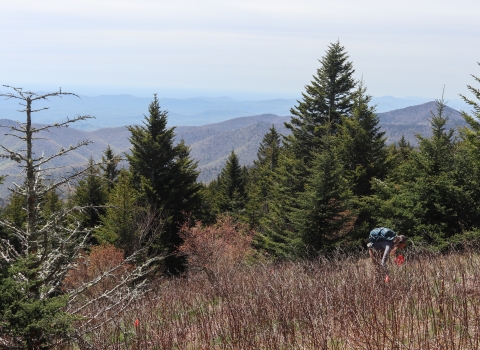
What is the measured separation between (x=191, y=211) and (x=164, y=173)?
2.99 metres

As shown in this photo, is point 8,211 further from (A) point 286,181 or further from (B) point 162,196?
(A) point 286,181

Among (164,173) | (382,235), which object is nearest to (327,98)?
(164,173)

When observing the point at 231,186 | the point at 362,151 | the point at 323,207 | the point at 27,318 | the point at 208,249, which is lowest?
the point at 208,249

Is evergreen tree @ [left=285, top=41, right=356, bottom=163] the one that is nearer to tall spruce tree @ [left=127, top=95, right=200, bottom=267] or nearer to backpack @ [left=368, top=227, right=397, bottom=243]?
tall spruce tree @ [left=127, top=95, right=200, bottom=267]

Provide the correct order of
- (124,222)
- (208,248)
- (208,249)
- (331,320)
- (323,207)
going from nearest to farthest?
(331,320), (323,207), (124,222), (208,249), (208,248)

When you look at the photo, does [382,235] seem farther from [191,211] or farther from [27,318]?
[191,211]

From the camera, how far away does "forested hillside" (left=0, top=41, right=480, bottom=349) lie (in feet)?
20.7

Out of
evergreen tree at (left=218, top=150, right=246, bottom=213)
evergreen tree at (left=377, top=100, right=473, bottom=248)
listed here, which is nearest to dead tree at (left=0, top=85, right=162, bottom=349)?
evergreen tree at (left=377, top=100, right=473, bottom=248)

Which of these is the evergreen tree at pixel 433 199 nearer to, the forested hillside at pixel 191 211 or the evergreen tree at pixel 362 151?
the forested hillside at pixel 191 211

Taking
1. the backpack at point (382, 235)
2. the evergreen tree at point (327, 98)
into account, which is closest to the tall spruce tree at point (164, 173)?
the evergreen tree at point (327, 98)

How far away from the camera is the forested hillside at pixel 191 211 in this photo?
6.31 m

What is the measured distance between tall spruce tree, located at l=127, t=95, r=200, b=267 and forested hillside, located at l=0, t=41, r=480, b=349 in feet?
0.25

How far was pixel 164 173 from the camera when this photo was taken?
23719 millimetres

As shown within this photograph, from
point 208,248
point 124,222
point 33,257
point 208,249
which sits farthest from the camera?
point 208,248
